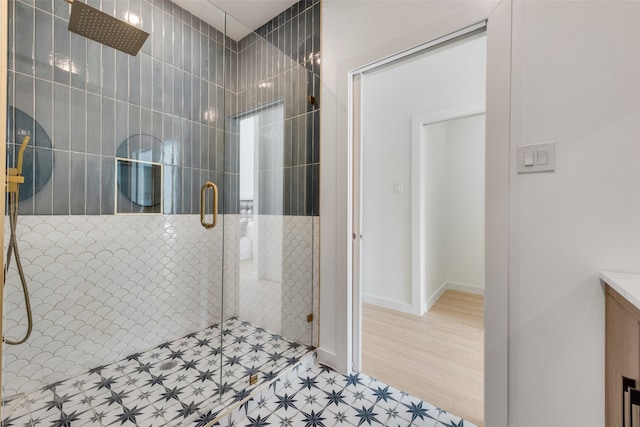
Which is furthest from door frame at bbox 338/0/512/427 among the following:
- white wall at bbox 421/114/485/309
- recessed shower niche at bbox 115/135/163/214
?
recessed shower niche at bbox 115/135/163/214

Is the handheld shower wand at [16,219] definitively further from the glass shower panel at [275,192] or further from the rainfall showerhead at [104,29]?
the glass shower panel at [275,192]

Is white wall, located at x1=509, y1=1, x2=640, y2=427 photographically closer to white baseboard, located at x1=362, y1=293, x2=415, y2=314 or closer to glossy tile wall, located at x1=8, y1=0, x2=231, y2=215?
white baseboard, located at x1=362, y1=293, x2=415, y2=314

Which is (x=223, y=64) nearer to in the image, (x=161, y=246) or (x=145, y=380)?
(x=161, y=246)

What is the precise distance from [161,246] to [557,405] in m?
2.43

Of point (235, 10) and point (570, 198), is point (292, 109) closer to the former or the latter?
A: point (235, 10)

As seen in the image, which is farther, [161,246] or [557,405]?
[161,246]

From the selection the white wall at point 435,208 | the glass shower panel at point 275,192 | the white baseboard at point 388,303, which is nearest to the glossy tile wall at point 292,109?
the glass shower panel at point 275,192

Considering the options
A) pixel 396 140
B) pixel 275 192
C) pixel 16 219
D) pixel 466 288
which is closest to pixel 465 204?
pixel 466 288

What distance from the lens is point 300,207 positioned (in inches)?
77.7

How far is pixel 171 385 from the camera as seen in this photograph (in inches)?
61.5

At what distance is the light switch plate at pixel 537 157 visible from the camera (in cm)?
108

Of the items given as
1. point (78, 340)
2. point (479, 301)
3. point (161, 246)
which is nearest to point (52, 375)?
point (78, 340)

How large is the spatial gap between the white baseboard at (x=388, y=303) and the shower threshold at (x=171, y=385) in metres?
1.22

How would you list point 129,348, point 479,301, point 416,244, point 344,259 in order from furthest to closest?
point 479,301
point 416,244
point 129,348
point 344,259
